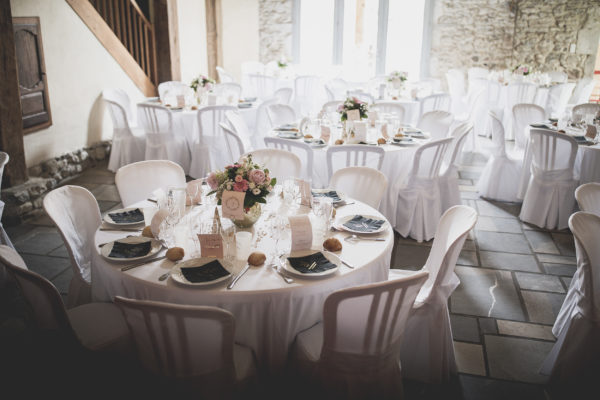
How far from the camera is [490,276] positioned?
3.47 meters

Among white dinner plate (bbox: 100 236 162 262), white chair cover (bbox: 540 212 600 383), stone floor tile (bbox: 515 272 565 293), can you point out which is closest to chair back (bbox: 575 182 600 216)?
white chair cover (bbox: 540 212 600 383)

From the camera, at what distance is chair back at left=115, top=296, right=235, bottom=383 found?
157 centimetres

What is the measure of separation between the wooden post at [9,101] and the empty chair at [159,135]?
1.42 metres

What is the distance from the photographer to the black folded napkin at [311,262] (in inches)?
78.7

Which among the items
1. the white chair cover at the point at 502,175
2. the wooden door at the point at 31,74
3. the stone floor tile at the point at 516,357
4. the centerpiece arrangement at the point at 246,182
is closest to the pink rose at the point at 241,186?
the centerpiece arrangement at the point at 246,182

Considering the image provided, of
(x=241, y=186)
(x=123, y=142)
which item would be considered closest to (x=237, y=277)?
(x=241, y=186)

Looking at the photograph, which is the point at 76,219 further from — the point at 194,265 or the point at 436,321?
the point at 436,321

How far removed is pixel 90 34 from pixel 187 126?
70.6 inches

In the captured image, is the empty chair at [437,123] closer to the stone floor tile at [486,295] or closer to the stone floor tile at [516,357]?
the stone floor tile at [486,295]

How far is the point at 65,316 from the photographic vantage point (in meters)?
1.87

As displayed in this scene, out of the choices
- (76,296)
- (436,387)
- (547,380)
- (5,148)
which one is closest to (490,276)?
(547,380)

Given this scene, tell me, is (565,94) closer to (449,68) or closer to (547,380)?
(449,68)

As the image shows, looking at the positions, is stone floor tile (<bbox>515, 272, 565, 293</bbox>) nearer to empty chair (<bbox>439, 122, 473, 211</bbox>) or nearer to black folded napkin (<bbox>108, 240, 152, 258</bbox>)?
empty chair (<bbox>439, 122, 473, 211</bbox>)

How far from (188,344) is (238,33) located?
9108mm
